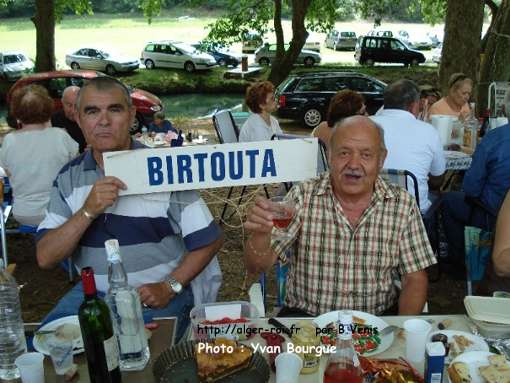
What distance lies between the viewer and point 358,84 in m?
14.1

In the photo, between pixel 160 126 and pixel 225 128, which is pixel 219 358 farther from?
pixel 160 126

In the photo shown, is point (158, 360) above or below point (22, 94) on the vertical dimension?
below

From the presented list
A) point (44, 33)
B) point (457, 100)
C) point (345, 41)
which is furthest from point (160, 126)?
point (345, 41)

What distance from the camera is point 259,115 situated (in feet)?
19.8

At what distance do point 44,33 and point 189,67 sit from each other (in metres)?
10.0

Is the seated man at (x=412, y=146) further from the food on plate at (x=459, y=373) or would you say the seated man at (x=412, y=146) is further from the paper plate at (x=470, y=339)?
the food on plate at (x=459, y=373)

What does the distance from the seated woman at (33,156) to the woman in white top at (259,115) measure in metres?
2.25

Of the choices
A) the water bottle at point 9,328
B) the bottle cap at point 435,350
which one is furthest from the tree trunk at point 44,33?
the bottle cap at point 435,350

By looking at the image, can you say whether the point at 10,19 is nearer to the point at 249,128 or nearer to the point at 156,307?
the point at 249,128

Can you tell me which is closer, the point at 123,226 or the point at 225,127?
the point at 123,226

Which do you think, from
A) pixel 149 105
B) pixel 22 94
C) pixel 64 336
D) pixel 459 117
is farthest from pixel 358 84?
pixel 64 336

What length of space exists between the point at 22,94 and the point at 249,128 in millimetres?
2511

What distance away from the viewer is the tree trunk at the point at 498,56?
23.3 ft

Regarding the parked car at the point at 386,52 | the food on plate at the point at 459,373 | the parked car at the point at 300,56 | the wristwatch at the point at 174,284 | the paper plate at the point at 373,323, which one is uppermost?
the parked car at the point at 386,52
